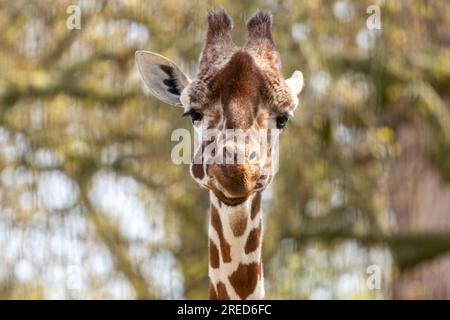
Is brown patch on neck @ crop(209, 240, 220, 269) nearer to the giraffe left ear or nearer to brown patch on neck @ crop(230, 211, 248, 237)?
brown patch on neck @ crop(230, 211, 248, 237)

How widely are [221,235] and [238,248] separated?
4.5 inches

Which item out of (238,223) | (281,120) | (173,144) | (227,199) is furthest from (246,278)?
(173,144)

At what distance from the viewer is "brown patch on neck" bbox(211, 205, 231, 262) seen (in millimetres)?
5223

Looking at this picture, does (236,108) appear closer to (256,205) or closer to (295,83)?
(256,205)

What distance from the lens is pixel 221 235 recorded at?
5.23m

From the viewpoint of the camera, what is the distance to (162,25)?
10.8 m

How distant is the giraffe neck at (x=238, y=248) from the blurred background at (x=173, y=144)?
16.3 feet

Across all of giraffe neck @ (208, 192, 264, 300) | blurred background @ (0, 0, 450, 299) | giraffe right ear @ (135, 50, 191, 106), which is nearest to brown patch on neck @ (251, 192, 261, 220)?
giraffe neck @ (208, 192, 264, 300)

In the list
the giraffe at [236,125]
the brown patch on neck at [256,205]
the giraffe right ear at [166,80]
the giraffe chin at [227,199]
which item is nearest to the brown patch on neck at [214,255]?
the giraffe at [236,125]

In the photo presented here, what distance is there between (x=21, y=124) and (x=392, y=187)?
15.0 feet

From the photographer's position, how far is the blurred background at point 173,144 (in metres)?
10.5

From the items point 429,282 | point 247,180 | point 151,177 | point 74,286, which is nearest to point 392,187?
point 429,282

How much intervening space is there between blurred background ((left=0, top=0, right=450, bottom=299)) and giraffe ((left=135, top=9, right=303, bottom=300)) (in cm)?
494

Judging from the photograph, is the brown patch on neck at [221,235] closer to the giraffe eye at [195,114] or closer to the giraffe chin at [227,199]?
the giraffe chin at [227,199]
